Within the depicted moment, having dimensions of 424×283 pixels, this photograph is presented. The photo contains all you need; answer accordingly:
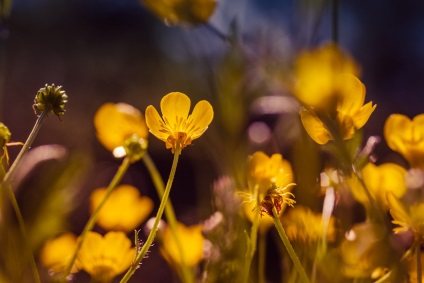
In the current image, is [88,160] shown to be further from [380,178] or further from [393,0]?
[393,0]

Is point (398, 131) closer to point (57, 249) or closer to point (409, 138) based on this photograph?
point (409, 138)

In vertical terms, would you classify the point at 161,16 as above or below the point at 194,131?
above

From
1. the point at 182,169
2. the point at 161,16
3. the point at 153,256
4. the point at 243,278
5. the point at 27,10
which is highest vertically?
the point at 27,10

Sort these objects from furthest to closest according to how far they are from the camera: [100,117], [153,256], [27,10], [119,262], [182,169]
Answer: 1. [27,10]
2. [182,169]
3. [153,256]
4. [100,117]
5. [119,262]

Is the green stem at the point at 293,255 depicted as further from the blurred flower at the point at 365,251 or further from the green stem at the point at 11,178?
the green stem at the point at 11,178

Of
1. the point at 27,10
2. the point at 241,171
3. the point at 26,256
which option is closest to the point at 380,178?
the point at 241,171

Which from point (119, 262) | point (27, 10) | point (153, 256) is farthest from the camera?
point (27, 10)

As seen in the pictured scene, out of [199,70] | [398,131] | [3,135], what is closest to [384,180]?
[398,131]

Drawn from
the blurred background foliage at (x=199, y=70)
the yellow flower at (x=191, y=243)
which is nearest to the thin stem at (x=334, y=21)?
the blurred background foliage at (x=199, y=70)
